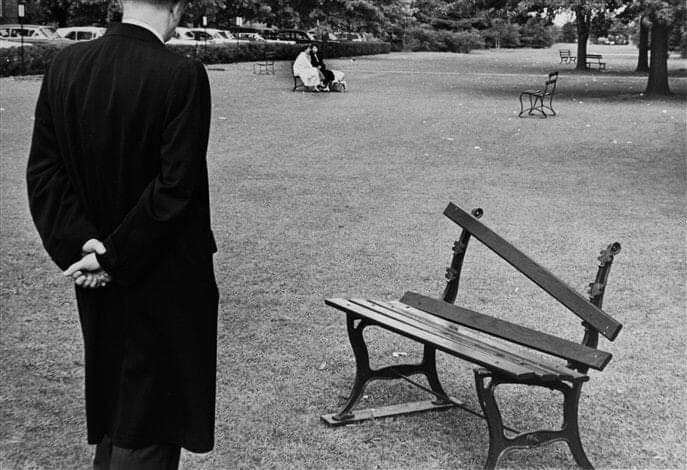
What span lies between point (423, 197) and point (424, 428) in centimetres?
654

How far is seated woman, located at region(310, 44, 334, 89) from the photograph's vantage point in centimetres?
2616

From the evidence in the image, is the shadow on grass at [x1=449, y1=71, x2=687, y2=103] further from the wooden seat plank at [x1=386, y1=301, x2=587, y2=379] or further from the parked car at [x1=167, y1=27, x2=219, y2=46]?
the wooden seat plank at [x1=386, y1=301, x2=587, y2=379]

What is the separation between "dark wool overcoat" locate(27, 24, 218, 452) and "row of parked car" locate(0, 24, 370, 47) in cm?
2406

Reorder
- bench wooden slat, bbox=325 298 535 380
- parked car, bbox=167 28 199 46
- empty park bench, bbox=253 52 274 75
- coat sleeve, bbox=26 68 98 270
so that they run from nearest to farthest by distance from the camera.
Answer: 1. coat sleeve, bbox=26 68 98 270
2. bench wooden slat, bbox=325 298 535 380
3. empty park bench, bbox=253 52 274 75
4. parked car, bbox=167 28 199 46

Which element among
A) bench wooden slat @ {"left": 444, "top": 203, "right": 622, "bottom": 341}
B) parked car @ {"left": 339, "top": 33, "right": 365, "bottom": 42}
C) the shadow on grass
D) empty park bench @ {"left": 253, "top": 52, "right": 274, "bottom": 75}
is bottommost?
the shadow on grass

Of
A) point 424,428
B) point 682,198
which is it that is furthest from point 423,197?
point 424,428

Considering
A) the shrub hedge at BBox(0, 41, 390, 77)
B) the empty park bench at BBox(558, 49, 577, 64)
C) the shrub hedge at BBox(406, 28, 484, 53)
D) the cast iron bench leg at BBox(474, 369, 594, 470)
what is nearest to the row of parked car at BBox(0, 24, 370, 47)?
the shrub hedge at BBox(0, 41, 390, 77)

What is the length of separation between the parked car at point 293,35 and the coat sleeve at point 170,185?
160ft

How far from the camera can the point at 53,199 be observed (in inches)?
121

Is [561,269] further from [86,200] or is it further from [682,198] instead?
[86,200]

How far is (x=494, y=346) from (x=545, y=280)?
14.8 inches

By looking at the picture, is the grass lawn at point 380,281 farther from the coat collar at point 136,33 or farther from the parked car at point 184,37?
the parked car at point 184,37

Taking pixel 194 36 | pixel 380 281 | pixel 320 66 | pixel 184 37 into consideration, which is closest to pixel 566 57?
pixel 194 36

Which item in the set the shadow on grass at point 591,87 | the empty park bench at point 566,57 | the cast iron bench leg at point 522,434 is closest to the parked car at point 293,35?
the empty park bench at point 566,57
